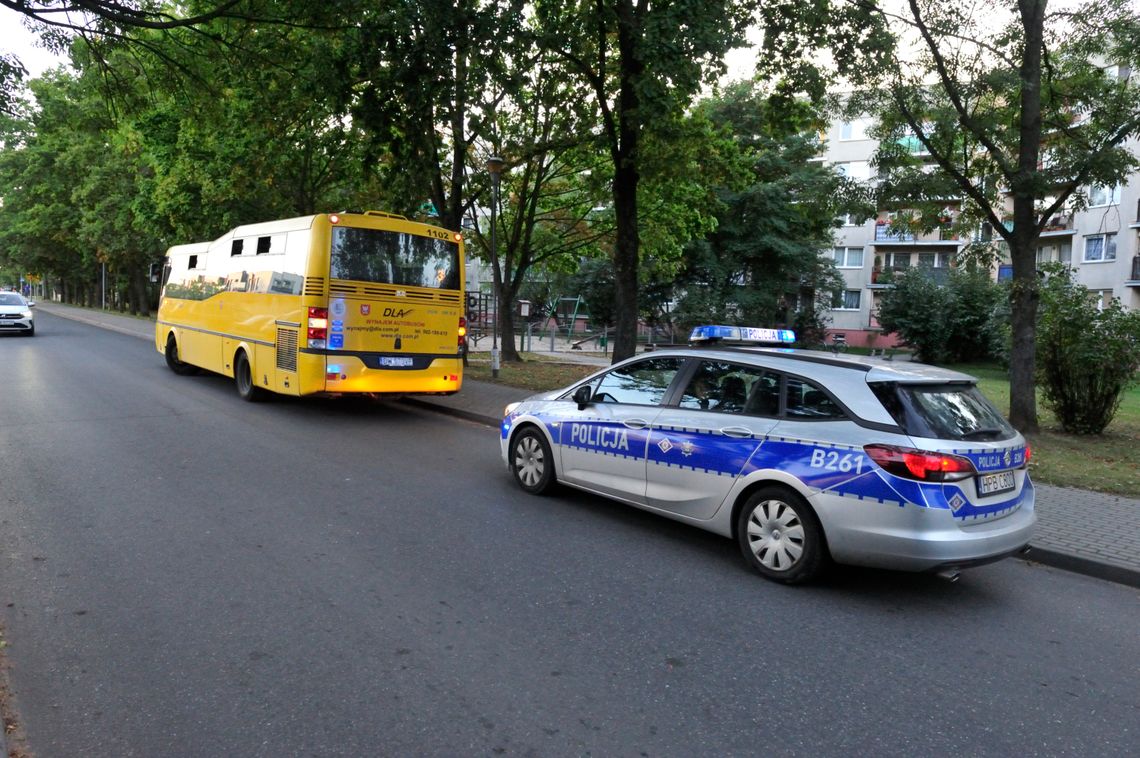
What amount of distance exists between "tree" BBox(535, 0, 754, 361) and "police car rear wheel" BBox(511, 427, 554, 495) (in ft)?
16.8

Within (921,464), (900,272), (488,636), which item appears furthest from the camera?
(900,272)

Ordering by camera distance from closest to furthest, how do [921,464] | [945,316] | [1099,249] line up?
[921,464], [945,316], [1099,249]

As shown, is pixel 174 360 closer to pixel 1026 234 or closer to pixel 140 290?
pixel 1026 234

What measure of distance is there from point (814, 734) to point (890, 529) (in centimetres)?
172

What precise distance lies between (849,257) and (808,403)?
170ft

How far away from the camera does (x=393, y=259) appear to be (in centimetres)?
1138

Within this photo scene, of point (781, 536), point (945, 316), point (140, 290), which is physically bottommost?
point (781, 536)

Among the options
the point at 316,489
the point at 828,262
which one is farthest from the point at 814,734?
the point at 828,262

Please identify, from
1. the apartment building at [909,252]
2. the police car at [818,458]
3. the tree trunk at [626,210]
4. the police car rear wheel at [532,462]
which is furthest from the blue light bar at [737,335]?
the apartment building at [909,252]

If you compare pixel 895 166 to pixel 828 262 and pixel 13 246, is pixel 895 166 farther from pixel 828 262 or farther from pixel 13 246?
pixel 13 246

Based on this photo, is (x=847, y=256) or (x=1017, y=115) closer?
(x=1017, y=115)

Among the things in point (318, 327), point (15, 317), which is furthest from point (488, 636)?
point (15, 317)

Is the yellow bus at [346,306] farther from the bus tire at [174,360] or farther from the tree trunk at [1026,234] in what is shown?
the tree trunk at [1026,234]

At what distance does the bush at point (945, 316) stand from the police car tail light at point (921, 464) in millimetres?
30779
